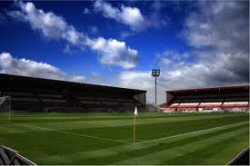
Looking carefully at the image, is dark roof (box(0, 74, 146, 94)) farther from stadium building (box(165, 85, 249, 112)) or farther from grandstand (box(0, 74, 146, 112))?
stadium building (box(165, 85, 249, 112))

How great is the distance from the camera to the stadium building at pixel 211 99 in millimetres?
115188

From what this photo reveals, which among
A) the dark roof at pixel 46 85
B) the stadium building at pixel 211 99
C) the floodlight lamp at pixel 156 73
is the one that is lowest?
the stadium building at pixel 211 99

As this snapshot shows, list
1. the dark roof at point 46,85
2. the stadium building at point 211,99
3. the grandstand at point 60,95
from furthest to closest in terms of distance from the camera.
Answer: the stadium building at point 211,99
the dark roof at point 46,85
the grandstand at point 60,95

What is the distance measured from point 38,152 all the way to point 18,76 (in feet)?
239

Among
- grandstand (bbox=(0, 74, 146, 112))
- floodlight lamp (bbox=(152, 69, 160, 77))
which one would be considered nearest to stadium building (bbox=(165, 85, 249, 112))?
floodlight lamp (bbox=(152, 69, 160, 77))

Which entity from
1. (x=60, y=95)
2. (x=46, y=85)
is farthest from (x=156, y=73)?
(x=46, y=85)

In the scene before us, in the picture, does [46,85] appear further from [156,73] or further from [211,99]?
[211,99]

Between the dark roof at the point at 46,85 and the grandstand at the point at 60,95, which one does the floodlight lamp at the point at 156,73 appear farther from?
the grandstand at the point at 60,95

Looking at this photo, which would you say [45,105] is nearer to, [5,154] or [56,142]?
[56,142]

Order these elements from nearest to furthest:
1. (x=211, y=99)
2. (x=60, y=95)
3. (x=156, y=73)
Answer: (x=60, y=95), (x=156, y=73), (x=211, y=99)

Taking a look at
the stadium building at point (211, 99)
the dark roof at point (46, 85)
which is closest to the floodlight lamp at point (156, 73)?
the dark roof at point (46, 85)

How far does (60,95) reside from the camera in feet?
326

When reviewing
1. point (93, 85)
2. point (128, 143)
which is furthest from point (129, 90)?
point (128, 143)

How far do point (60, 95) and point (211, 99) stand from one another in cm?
6430
